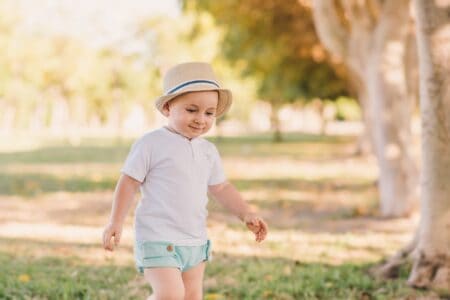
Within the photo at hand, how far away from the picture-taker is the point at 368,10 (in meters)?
11.1

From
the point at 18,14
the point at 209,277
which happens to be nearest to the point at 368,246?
the point at 209,277

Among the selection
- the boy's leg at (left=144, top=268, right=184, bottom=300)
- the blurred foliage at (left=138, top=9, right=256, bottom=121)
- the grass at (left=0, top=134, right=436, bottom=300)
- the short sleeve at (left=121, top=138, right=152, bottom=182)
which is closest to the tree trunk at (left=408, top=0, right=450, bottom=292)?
the grass at (left=0, top=134, right=436, bottom=300)

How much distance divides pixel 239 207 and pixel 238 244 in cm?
391

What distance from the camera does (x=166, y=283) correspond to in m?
3.60

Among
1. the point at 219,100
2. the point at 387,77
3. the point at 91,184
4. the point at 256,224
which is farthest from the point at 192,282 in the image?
the point at 91,184

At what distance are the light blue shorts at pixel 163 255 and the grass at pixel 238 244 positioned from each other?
1645mm

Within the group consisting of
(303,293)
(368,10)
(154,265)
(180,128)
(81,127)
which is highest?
(81,127)

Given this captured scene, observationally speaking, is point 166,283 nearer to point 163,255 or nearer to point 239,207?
point 163,255

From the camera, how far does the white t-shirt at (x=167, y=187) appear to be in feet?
12.2

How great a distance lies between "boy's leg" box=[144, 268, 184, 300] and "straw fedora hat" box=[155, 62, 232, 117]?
0.90 m

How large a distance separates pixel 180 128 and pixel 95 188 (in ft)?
37.1

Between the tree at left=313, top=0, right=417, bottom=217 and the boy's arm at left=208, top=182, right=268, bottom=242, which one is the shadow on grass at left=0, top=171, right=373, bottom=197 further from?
the boy's arm at left=208, top=182, right=268, bottom=242

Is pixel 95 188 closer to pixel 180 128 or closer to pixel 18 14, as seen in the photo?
pixel 180 128

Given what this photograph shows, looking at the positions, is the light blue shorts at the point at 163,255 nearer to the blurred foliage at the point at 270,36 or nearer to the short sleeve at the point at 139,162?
the short sleeve at the point at 139,162
